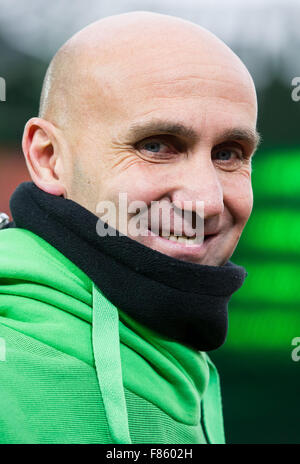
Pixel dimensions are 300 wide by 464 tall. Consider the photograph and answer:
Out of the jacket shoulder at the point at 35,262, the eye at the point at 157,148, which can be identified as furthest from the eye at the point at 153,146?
the jacket shoulder at the point at 35,262

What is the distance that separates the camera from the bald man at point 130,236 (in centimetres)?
132

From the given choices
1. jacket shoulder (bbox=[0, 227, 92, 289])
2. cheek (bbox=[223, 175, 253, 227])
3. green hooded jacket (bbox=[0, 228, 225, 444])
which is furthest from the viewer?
cheek (bbox=[223, 175, 253, 227])

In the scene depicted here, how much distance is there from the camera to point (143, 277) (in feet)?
4.56

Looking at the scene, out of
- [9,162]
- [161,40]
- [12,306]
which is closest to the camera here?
[12,306]

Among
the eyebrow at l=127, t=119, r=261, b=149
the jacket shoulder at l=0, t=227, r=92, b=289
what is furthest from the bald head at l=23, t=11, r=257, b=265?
the jacket shoulder at l=0, t=227, r=92, b=289

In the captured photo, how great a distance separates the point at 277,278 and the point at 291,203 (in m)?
0.47

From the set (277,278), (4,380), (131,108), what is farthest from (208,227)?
(277,278)

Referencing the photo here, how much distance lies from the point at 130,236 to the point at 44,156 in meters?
0.34

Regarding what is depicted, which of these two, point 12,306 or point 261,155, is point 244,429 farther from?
point 12,306

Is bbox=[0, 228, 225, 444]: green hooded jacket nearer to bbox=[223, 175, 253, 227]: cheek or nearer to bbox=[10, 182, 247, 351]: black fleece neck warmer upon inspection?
bbox=[10, 182, 247, 351]: black fleece neck warmer

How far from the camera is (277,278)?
370 centimetres

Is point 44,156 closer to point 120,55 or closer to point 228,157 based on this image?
point 120,55

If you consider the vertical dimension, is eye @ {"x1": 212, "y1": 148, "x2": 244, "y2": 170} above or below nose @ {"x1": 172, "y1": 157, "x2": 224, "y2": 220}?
above

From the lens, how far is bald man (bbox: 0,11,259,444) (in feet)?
4.32
